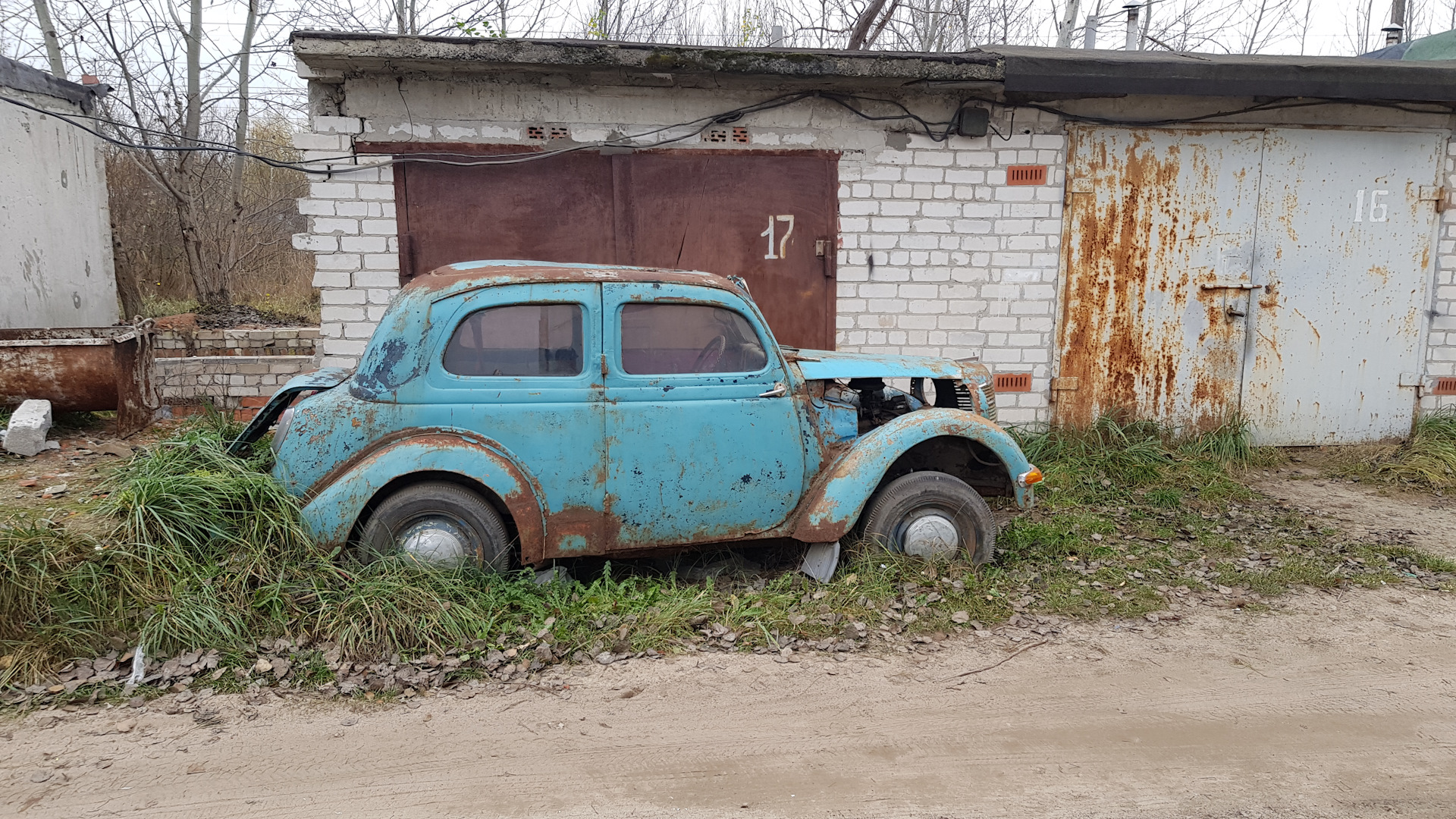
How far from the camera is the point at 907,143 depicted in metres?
7.31

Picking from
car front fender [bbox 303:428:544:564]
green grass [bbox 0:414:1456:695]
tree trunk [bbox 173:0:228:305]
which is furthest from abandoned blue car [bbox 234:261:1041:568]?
tree trunk [bbox 173:0:228:305]

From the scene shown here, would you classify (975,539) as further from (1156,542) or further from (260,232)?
(260,232)

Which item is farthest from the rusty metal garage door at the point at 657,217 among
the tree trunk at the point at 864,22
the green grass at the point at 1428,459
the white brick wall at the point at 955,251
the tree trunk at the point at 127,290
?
the tree trunk at the point at 127,290

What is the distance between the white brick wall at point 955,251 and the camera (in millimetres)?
7352

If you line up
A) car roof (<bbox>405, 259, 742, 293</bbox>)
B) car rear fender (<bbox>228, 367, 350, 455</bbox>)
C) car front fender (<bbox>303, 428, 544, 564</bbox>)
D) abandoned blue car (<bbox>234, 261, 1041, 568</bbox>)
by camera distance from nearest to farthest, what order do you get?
car front fender (<bbox>303, 428, 544, 564</bbox>)
abandoned blue car (<bbox>234, 261, 1041, 568</bbox>)
car roof (<bbox>405, 259, 742, 293</bbox>)
car rear fender (<bbox>228, 367, 350, 455</bbox>)

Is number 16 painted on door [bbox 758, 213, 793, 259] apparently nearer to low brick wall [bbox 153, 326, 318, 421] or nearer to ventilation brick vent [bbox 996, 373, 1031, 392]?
ventilation brick vent [bbox 996, 373, 1031, 392]

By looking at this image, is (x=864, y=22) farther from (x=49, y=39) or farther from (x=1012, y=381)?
(x=49, y=39)

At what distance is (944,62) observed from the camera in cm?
678

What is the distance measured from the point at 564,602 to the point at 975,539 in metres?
2.23

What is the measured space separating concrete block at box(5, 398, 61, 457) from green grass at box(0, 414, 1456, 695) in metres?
1.77

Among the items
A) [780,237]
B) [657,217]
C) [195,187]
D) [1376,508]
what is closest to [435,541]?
[657,217]

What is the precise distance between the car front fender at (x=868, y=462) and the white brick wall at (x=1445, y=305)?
5.82 metres

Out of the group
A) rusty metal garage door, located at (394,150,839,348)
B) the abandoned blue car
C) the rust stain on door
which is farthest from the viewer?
the rust stain on door

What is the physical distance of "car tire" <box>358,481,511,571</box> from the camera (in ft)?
13.7
